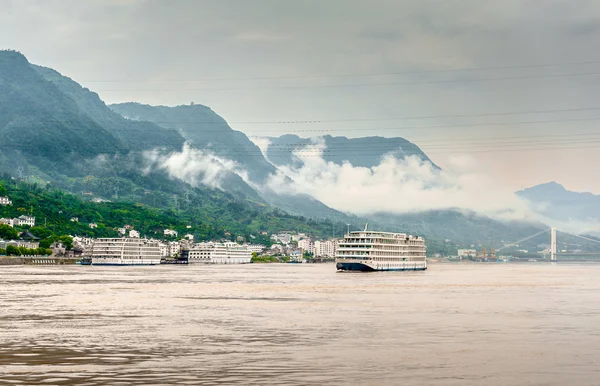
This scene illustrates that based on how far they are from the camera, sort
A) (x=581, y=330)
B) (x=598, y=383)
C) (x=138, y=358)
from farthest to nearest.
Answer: (x=581, y=330) < (x=138, y=358) < (x=598, y=383)

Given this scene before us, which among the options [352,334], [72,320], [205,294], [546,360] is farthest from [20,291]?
[546,360]

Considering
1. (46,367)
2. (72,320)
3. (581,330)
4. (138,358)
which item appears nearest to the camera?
(46,367)

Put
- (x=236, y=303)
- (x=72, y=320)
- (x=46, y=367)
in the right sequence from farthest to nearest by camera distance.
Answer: (x=236, y=303)
(x=72, y=320)
(x=46, y=367)

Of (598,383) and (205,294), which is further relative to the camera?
(205,294)

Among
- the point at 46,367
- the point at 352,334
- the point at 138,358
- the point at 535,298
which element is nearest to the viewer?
the point at 46,367

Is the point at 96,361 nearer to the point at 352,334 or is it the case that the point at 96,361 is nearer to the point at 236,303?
the point at 352,334

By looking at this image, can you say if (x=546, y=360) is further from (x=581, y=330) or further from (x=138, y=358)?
(x=138, y=358)

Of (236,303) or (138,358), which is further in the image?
(236,303)

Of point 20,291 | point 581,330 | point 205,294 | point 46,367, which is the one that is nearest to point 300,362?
point 46,367

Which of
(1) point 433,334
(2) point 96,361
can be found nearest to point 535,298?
(1) point 433,334
